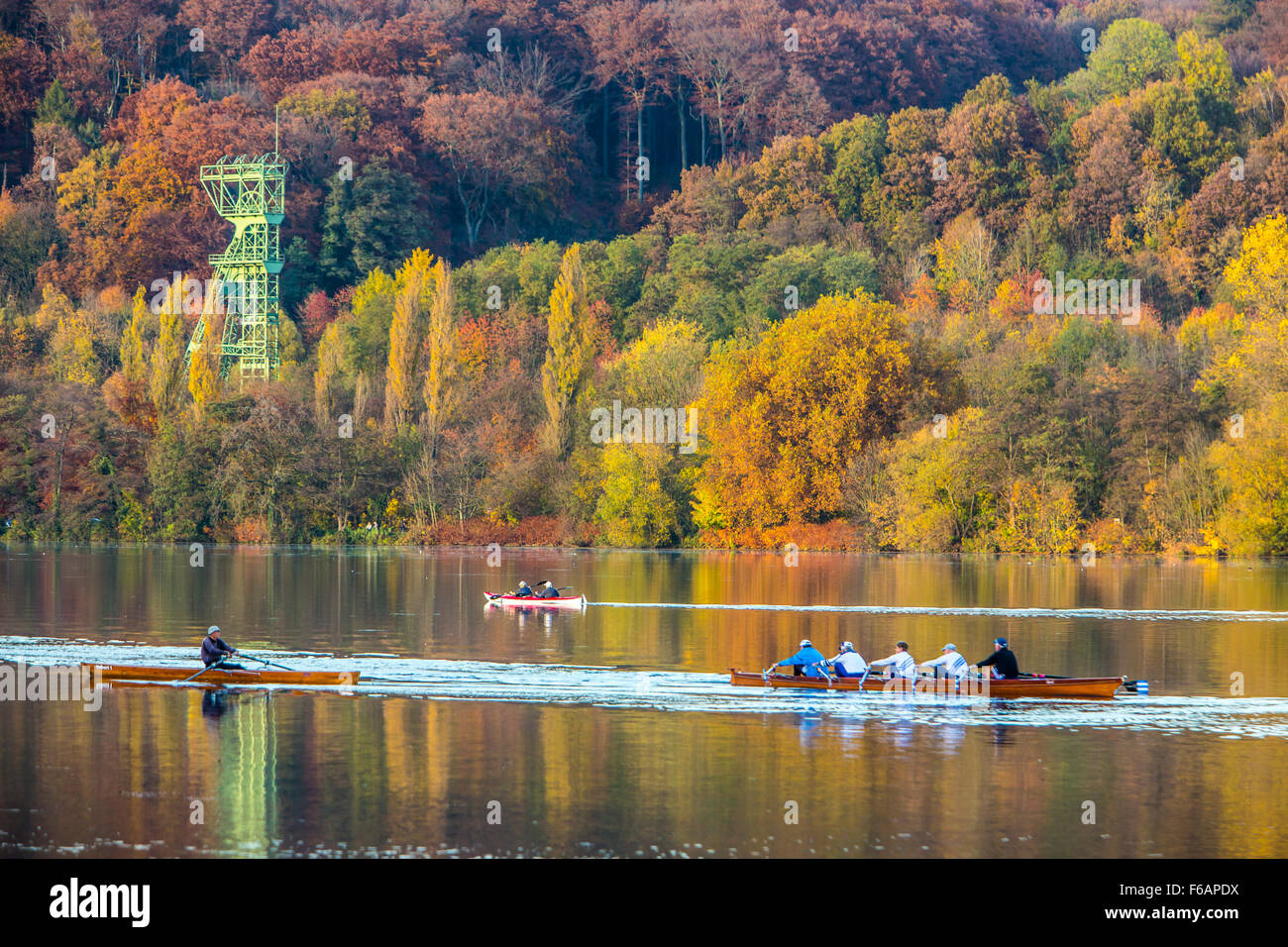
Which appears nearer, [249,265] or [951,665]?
[951,665]

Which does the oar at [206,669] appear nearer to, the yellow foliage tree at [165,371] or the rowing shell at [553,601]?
the rowing shell at [553,601]

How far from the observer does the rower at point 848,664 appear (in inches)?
1192

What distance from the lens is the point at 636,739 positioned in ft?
83.8

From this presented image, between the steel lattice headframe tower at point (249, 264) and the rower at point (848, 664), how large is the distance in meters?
68.2

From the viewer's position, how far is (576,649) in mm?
36656

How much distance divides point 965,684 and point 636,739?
7.99m

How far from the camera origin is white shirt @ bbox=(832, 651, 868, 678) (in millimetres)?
30266

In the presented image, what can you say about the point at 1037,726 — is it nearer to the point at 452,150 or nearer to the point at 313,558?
the point at 313,558

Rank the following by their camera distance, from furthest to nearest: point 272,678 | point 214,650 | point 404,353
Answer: point 404,353, point 214,650, point 272,678

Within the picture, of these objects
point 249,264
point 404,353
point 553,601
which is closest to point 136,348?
point 249,264

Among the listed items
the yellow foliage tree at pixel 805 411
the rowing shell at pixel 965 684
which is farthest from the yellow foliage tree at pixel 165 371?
the rowing shell at pixel 965 684

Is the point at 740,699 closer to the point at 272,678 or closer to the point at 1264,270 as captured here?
the point at 272,678

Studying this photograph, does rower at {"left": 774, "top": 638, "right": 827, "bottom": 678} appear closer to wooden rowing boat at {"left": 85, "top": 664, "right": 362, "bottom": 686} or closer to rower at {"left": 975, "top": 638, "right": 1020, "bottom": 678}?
rower at {"left": 975, "top": 638, "right": 1020, "bottom": 678}
